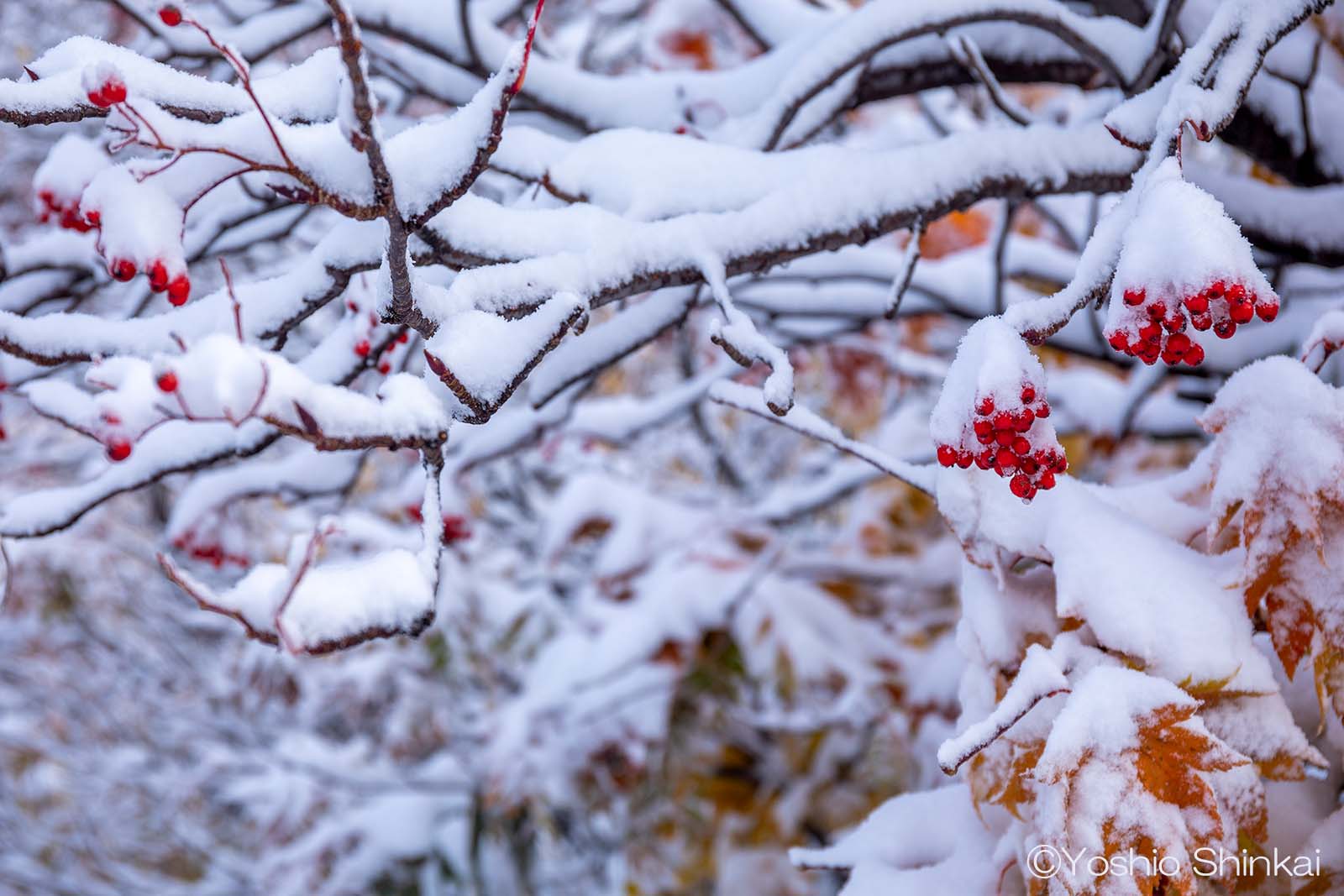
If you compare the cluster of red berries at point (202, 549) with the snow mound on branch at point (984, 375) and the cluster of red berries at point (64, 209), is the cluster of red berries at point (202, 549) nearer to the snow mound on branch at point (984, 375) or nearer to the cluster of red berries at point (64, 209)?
the cluster of red berries at point (64, 209)

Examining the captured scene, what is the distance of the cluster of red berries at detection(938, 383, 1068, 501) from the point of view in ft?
2.59

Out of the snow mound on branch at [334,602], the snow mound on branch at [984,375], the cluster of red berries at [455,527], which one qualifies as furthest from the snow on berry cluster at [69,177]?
the snow mound on branch at [984,375]

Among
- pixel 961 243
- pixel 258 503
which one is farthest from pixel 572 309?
pixel 258 503

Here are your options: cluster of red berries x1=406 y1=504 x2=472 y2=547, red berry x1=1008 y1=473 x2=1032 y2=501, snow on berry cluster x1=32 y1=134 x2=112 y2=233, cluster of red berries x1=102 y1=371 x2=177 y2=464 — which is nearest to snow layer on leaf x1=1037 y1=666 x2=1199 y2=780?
red berry x1=1008 y1=473 x2=1032 y2=501

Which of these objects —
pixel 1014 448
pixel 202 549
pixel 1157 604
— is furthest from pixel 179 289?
pixel 202 549

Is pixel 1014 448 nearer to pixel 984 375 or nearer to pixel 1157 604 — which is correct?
pixel 984 375

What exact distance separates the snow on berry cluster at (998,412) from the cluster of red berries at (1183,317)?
0.08 m

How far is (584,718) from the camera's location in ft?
10.7

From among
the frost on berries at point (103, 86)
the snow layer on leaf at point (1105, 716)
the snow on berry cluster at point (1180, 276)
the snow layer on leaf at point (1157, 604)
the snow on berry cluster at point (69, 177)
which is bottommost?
the snow layer on leaf at point (1105, 716)

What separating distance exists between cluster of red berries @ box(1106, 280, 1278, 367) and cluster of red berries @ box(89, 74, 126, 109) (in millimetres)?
819

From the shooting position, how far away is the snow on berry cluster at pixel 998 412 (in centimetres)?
79

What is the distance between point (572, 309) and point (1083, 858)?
28.7 inches

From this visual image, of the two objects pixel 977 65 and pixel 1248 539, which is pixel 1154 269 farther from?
pixel 977 65

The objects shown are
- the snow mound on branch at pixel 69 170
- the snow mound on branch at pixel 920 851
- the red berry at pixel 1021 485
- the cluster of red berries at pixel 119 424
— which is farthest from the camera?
the snow mound on branch at pixel 69 170
